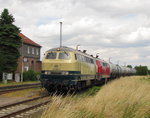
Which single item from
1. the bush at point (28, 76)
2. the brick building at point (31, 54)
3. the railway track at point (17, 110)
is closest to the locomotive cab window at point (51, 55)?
the railway track at point (17, 110)

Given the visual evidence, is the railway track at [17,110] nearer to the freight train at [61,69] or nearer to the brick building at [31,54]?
the freight train at [61,69]

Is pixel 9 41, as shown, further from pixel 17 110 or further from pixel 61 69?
pixel 17 110

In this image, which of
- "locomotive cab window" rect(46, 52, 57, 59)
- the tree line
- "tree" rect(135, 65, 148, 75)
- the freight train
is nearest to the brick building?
the tree line

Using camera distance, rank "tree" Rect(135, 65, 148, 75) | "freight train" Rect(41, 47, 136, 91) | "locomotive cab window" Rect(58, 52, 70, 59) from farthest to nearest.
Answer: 1. "tree" Rect(135, 65, 148, 75)
2. "locomotive cab window" Rect(58, 52, 70, 59)
3. "freight train" Rect(41, 47, 136, 91)

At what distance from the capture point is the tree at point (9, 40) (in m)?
38.3

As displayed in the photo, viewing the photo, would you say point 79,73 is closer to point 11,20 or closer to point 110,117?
point 110,117

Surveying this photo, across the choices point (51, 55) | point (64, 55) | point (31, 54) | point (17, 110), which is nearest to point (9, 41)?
point (31, 54)

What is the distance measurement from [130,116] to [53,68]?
10.1 m

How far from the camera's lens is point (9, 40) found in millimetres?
38906

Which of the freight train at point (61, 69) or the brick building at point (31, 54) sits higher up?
the brick building at point (31, 54)

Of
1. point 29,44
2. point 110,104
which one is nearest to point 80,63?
point 110,104

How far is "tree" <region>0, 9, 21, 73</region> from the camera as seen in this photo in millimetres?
38344

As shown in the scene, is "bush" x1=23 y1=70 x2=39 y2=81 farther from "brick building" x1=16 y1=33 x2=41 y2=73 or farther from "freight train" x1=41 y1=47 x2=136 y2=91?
"freight train" x1=41 y1=47 x2=136 y2=91

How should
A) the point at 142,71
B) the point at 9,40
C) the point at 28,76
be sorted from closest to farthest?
1. the point at 9,40
2. the point at 28,76
3. the point at 142,71
